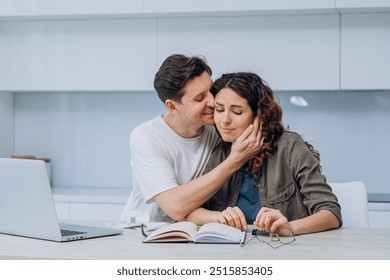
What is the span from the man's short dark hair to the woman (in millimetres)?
104

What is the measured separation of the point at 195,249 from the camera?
6.59ft

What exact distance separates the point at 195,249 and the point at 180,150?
778 mm

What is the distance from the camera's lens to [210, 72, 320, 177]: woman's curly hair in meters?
2.58

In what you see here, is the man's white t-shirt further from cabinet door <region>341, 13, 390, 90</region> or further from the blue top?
cabinet door <region>341, 13, 390, 90</region>

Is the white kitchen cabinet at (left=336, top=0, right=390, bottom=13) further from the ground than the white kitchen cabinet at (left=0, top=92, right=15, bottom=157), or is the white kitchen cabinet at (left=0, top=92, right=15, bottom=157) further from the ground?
the white kitchen cabinet at (left=336, top=0, right=390, bottom=13)

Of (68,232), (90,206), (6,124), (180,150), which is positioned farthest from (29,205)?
(6,124)

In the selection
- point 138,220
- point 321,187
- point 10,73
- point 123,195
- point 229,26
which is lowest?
point 123,195

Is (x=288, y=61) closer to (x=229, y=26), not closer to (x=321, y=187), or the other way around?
(x=229, y=26)

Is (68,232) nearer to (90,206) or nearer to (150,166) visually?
(150,166)

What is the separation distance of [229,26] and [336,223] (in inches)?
68.7

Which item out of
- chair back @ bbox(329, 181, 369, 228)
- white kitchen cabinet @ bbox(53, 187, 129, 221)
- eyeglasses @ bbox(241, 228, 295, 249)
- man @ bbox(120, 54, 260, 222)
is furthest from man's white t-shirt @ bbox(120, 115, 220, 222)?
white kitchen cabinet @ bbox(53, 187, 129, 221)

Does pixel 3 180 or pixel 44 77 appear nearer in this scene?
pixel 3 180
